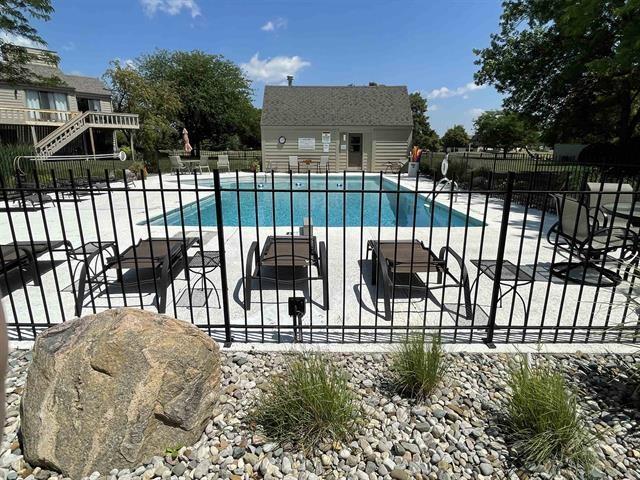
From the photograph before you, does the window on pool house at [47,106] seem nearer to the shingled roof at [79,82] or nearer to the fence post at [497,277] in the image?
the shingled roof at [79,82]

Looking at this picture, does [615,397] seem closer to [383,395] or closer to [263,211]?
[383,395]

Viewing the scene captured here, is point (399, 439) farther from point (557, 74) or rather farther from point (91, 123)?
point (91, 123)

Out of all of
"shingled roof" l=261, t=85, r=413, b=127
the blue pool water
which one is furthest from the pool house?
the blue pool water

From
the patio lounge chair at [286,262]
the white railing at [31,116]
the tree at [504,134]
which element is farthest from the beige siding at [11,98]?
the tree at [504,134]

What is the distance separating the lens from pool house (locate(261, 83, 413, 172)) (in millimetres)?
21281

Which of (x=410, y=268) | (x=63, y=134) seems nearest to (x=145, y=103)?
(x=63, y=134)

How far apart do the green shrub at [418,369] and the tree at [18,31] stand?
18431 mm

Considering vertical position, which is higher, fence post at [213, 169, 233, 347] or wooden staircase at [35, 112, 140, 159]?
wooden staircase at [35, 112, 140, 159]

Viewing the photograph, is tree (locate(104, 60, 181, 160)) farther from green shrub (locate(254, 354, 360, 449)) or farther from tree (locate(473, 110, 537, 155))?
tree (locate(473, 110, 537, 155))

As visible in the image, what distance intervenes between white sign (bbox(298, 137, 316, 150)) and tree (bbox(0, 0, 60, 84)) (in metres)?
12.0

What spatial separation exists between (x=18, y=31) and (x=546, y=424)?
19893 millimetres

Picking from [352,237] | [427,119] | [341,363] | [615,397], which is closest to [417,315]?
[341,363]

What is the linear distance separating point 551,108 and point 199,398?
1996 cm

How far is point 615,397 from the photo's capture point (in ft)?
7.84
